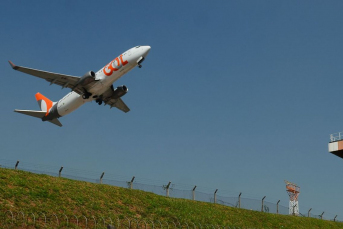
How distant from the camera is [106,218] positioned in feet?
95.1

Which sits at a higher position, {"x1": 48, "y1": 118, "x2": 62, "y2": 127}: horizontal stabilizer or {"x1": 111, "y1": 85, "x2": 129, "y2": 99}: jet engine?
{"x1": 111, "y1": 85, "x2": 129, "y2": 99}: jet engine

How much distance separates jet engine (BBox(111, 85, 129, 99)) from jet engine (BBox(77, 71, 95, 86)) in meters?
6.08

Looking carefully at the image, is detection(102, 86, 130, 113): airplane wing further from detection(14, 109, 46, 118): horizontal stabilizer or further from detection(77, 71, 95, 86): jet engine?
detection(14, 109, 46, 118): horizontal stabilizer

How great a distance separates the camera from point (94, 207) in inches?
1194

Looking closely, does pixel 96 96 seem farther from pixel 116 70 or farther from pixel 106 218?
pixel 106 218

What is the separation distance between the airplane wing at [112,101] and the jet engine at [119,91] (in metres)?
0.43

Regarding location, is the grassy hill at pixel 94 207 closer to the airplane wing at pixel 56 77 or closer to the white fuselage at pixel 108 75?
the white fuselage at pixel 108 75

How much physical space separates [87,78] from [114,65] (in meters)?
3.89

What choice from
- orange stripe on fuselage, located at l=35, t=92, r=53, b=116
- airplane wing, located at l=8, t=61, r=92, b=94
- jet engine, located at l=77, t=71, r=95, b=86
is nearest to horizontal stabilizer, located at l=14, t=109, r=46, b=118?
orange stripe on fuselage, located at l=35, t=92, r=53, b=116

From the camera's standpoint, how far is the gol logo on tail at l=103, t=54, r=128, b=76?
163ft

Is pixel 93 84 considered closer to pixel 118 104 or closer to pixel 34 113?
pixel 118 104

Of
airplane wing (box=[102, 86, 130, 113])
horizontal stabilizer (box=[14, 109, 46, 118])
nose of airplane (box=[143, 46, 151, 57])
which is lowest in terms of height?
horizontal stabilizer (box=[14, 109, 46, 118])

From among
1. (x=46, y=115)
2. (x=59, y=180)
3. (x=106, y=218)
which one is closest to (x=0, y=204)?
(x=106, y=218)

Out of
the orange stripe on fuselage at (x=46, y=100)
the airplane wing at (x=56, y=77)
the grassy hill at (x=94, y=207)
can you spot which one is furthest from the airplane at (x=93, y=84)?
the grassy hill at (x=94, y=207)
